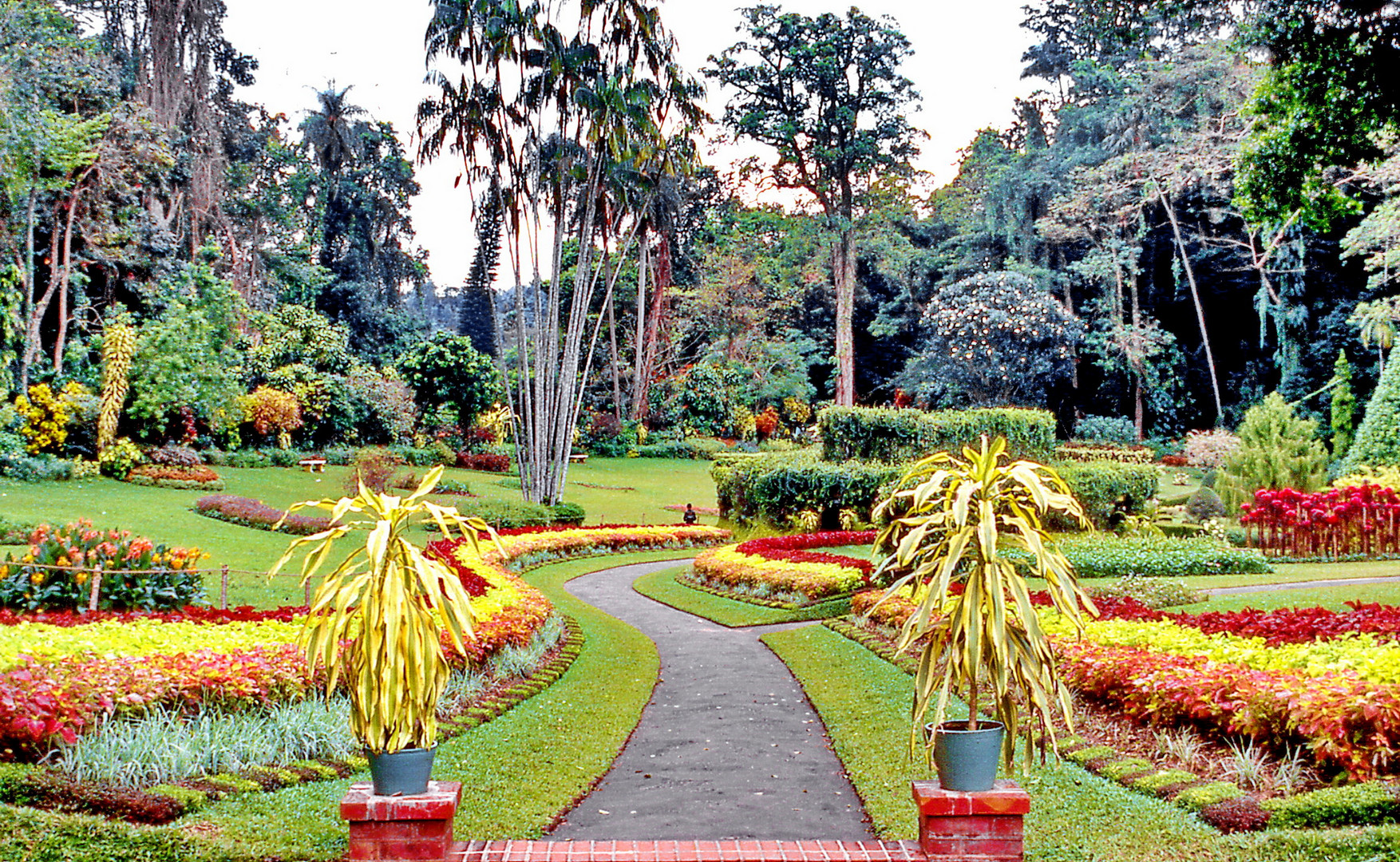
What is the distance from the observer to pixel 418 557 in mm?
4316

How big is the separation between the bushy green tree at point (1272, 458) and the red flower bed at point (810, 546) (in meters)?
6.74

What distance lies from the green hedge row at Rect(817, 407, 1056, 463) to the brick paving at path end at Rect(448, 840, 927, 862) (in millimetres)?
16351

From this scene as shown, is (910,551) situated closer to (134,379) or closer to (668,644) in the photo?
(668,644)

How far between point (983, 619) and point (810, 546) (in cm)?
1298

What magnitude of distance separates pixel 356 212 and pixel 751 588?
33.6 metres

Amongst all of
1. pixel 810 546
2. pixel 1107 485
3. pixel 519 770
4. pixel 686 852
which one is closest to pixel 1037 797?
pixel 686 852

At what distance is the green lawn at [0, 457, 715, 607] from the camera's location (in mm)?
13938

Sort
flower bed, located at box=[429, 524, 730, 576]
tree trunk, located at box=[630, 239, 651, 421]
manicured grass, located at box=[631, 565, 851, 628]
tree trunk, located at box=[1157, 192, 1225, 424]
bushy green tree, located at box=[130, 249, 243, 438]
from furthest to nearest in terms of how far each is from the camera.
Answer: tree trunk, located at box=[630, 239, 651, 421] → tree trunk, located at box=[1157, 192, 1225, 424] → bushy green tree, located at box=[130, 249, 243, 438] → flower bed, located at box=[429, 524, 730, 576] → manicured grass, located at box=[631, 565, 851, 628]

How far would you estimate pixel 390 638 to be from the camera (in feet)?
13.6

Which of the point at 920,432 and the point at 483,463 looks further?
the point at 483,463

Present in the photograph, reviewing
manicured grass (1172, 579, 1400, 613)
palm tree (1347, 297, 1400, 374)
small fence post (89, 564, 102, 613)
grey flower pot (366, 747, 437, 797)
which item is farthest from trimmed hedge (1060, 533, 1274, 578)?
grey flower pot (366, 747, 437, 797)

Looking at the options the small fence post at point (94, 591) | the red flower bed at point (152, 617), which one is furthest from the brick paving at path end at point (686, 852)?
the small fence post at point (94, 591)

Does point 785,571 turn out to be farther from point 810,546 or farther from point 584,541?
point 584,541

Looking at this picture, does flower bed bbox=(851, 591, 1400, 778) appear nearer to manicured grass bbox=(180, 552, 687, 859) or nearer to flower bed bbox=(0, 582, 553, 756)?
manicured grass bbox=(180, 552, 687, 859)
